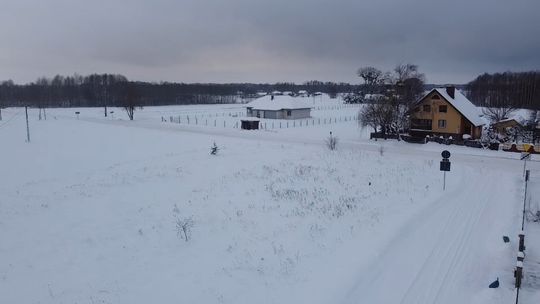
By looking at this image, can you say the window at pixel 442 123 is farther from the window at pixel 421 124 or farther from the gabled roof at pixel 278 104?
the gabled roof at pixel 278 104

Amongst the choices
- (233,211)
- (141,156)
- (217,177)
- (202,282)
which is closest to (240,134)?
(141,156)

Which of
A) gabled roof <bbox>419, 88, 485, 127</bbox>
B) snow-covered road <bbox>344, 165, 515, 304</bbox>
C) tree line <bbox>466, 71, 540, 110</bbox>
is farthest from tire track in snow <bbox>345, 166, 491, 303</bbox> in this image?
tree line <bbox>466, 71, 540, 110</bbox>

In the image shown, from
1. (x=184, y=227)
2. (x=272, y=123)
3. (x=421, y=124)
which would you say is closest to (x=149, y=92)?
(x=272, y=123)

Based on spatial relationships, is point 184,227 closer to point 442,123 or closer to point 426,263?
point 426,263

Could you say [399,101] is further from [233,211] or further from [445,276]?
[445,276]

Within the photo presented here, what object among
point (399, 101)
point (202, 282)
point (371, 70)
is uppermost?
point (371, 70)

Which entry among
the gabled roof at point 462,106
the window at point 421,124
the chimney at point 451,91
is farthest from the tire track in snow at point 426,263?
the chimney at point 451,91

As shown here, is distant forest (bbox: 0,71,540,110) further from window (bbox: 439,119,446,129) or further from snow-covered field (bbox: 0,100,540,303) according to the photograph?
snow-covered field (bbox: 0,100,540,303)
